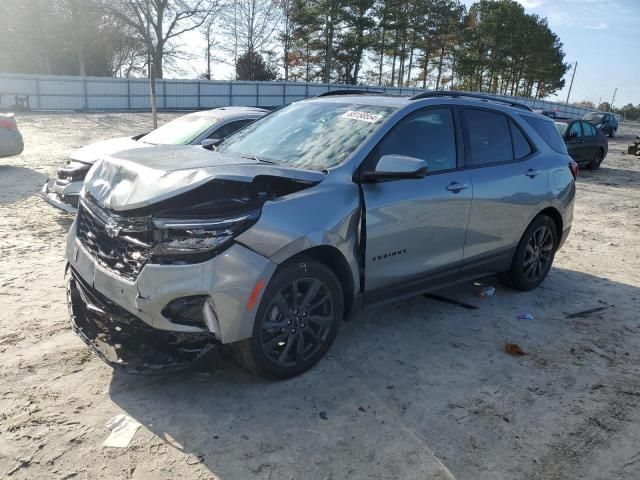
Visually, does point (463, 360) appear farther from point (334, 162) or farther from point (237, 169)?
point (237, 169)

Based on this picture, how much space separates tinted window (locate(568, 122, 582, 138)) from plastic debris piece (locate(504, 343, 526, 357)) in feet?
45.7

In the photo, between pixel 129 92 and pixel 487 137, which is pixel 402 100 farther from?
pixel 129 92

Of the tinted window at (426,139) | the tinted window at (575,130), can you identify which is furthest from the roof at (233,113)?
the tinted window at (575,130)

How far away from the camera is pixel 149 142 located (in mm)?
7840

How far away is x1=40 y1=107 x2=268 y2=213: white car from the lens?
7.04m

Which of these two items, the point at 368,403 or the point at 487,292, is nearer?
the point at 368,403

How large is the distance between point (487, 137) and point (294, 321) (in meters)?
2.65

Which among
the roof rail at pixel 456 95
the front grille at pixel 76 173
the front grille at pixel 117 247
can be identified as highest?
the roof rail at pixel 456 95

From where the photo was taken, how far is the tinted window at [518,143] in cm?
525

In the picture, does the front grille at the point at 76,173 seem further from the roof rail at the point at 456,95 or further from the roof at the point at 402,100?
the roof rail at the point at 456,95

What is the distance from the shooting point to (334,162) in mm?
3863

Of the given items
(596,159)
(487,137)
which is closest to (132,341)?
(487,137)

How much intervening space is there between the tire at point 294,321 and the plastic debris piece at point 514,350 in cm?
Result: 146

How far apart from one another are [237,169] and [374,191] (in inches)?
39.9
